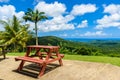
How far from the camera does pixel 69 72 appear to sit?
268 inches

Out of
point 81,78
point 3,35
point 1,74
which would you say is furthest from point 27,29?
point 81,78

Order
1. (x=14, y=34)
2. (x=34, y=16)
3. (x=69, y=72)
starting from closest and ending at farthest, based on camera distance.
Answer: (x=69, y=72), (x=14, y=34), (x=34, y=16)

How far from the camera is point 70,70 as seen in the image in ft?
23.1

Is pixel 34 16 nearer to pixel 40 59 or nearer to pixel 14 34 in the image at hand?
pixel 14 34

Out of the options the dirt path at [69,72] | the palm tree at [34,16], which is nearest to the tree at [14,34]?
the palm tree at [34,16]

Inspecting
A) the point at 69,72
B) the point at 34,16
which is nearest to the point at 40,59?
the point at 69,72

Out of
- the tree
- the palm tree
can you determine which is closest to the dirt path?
the tree

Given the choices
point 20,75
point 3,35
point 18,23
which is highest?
point 18,23

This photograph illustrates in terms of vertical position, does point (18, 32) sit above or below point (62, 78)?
above

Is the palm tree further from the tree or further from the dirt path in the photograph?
the dirt path

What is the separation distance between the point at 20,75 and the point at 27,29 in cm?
1788

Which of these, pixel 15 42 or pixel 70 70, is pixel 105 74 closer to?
pixel 70 70

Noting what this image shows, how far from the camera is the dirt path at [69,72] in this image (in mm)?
6316

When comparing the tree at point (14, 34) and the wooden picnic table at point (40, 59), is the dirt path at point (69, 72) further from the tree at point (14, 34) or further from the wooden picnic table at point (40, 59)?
the tree at point (14, 34)
